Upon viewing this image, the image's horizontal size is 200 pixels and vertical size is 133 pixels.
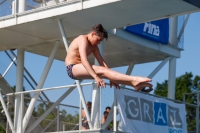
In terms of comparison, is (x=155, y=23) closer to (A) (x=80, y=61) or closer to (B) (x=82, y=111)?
(B) (x=82, y=111)

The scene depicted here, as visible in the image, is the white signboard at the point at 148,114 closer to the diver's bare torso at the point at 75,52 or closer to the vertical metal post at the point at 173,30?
the vertical metal post at the point at 173,30

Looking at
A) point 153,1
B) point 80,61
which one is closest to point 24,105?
point 153,1

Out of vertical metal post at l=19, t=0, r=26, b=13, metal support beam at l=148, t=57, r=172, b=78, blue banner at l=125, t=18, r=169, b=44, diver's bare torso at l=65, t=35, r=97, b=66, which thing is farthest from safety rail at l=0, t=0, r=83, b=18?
diver's bare torso at l=65, t=35, r=97, b=66

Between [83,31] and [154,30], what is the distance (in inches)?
114

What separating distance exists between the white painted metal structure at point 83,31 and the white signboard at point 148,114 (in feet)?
1.65

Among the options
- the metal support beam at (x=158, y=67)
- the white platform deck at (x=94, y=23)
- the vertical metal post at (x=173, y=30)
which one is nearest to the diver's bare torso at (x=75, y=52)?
the white platform deck at (x=94, y=23)

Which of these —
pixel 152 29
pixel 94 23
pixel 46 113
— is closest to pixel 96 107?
pixel 94 23

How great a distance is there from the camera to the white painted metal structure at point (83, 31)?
16.8 m

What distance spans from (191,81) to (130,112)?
1476 inches

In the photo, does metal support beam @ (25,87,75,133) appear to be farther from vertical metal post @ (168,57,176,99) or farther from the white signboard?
vertical metal post @ (168,57,176,99)

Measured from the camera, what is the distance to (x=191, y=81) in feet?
178

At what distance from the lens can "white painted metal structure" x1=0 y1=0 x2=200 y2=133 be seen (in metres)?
16.8

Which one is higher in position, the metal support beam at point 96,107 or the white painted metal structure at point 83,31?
the white painted metal structure at point 83,31

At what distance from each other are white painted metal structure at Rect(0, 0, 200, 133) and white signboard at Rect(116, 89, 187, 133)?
19.8 inches
